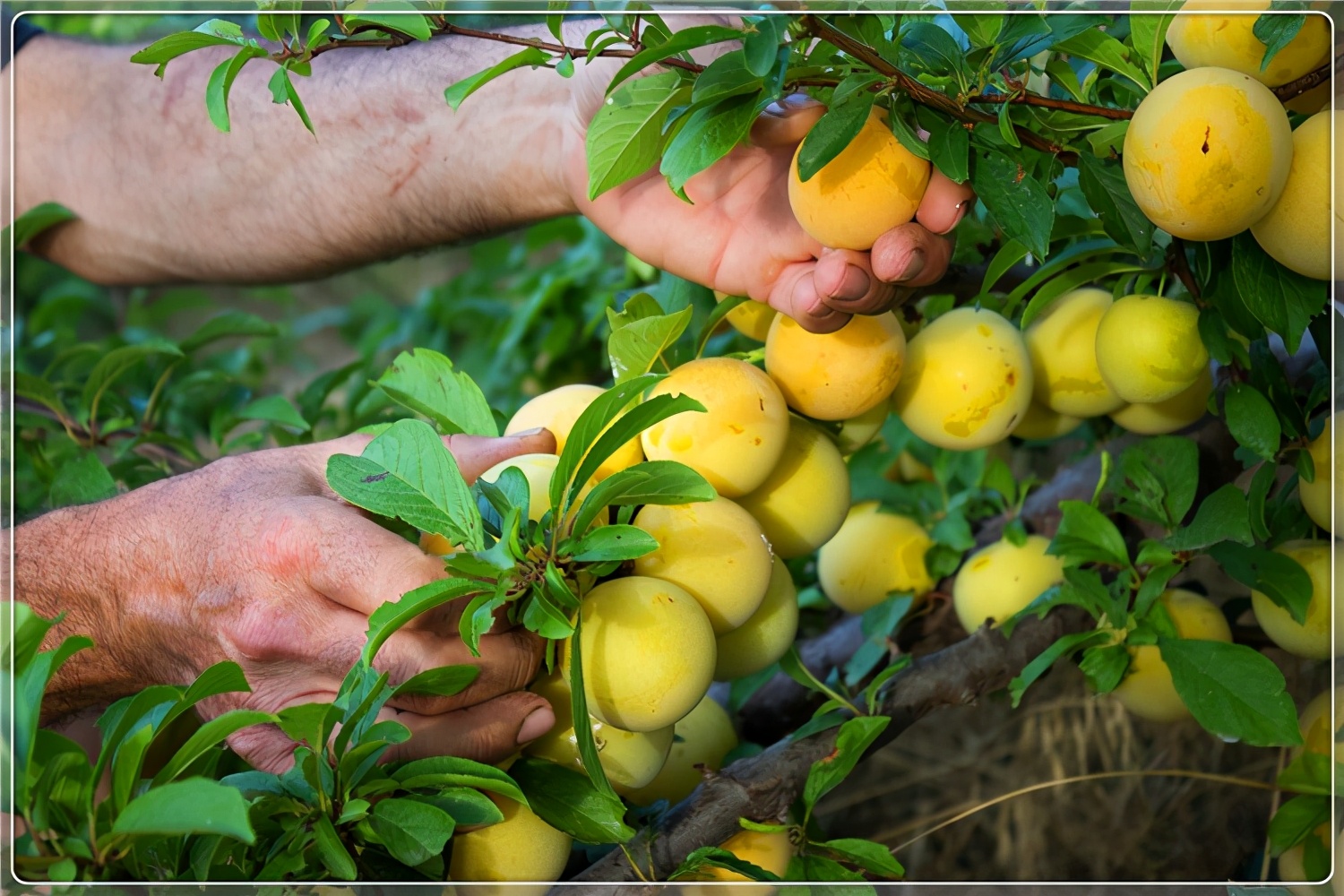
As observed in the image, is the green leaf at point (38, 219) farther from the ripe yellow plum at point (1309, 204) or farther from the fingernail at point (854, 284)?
the ripe yellow plum at point (1309, 204)

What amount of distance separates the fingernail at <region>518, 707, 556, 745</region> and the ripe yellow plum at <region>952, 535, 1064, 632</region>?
51 cm

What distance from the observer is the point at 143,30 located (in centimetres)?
179

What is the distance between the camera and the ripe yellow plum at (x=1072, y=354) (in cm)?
89

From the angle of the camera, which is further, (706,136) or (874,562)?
(874,562)

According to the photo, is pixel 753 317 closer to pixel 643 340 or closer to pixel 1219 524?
pixel 643 340

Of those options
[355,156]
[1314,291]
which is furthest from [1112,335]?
[355,156]

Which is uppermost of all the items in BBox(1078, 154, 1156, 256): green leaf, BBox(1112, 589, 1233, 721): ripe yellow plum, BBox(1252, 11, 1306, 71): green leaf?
BBox(1252, 11, 1306, 71): green leaf

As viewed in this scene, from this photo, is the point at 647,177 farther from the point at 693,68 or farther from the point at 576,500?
the point at 576,500

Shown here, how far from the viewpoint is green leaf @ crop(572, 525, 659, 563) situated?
0.57 m

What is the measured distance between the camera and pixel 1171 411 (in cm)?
92

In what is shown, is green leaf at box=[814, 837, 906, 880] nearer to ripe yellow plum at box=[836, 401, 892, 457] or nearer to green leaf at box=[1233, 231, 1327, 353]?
ripe yellow plum at box=[836, 401, 892, 457]

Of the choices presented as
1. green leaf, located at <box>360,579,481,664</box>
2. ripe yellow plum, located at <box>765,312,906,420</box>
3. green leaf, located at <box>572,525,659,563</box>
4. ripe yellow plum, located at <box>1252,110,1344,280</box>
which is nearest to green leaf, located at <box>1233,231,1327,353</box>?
ripe yellow plum, located at <box>1252,110,1344,280</box>

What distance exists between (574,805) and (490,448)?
232 millimetres

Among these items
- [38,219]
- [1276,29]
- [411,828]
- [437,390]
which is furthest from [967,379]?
[38,219]
